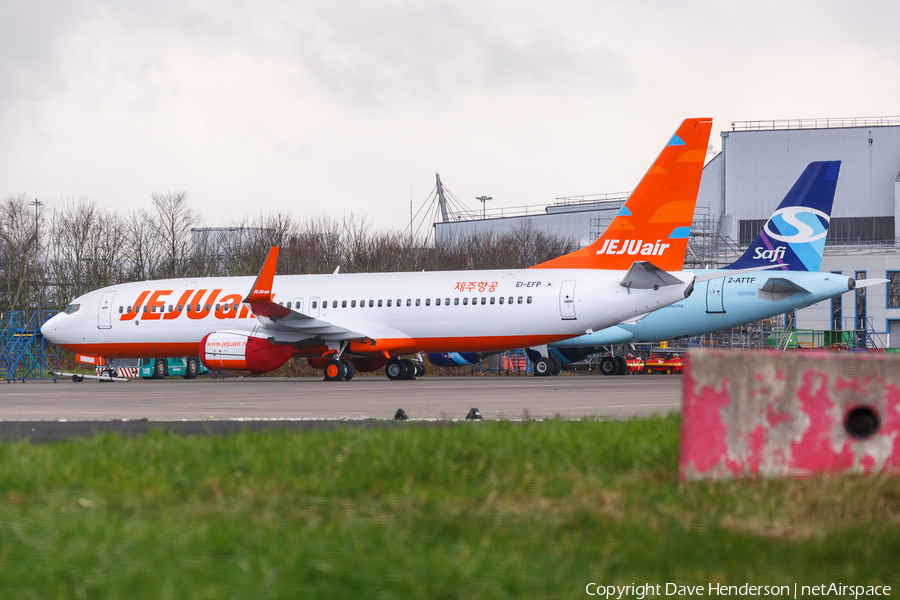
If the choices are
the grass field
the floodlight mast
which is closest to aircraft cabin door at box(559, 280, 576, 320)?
the grass field

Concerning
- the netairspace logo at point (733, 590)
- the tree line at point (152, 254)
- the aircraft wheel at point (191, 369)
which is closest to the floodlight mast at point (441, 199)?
the tree line at point (152, 254)

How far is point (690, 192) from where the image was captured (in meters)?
25.2

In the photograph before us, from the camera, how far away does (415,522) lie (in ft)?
14.9

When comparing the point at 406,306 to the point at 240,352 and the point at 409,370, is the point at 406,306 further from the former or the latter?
the point at 240,352

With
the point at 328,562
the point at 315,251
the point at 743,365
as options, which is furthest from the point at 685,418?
the point at 315,251

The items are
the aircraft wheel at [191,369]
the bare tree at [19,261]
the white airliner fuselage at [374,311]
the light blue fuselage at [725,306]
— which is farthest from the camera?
the bare tree at [19,261]

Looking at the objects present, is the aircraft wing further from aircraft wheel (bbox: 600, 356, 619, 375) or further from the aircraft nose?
aircraft wheel (bbox: 600, 356, 619, 375)

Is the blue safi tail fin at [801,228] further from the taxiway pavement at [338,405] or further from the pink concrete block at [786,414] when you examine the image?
the pink concrete block at [786,414]

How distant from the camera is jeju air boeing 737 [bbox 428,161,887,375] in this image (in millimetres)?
31750

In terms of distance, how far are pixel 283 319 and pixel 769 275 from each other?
16.3 meters

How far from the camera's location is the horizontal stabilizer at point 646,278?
24156 mm

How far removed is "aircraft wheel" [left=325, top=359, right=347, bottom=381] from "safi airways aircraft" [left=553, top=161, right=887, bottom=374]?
1018 cm

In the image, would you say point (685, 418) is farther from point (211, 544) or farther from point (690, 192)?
point (690, 192)

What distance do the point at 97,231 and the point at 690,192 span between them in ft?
151
